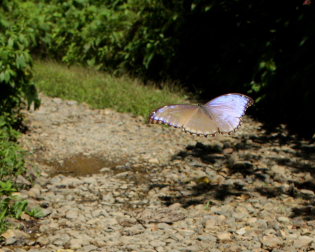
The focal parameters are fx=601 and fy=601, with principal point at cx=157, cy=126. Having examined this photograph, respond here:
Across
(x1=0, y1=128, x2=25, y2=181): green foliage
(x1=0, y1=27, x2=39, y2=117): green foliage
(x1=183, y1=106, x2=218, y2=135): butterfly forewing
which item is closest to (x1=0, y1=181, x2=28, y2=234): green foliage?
(x1=0, y1=128, x2=25, y2=181): green foliage

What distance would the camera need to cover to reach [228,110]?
384 centimetres

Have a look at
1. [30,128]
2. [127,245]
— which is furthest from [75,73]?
[127,245]

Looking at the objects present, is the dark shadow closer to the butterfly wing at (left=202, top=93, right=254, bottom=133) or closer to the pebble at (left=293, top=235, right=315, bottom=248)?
the pebble at (left=293, top=235, right=315, bottom=248)

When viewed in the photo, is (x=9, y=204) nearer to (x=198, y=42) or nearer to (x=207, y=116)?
(x=207, y=116)

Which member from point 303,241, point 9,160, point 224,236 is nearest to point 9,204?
point 9,160

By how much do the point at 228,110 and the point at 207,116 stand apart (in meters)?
0.18

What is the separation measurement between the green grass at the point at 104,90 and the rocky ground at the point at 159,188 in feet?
1.17

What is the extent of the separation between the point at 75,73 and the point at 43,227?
16.5ft

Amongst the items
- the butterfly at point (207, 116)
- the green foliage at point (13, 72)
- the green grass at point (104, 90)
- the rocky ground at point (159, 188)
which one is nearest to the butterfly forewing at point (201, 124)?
the butterfly at point (207, 116)

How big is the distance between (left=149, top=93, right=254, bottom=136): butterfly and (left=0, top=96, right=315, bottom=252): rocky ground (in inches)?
43.2

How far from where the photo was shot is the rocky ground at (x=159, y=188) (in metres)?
4.52

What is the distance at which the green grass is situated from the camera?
798 cm

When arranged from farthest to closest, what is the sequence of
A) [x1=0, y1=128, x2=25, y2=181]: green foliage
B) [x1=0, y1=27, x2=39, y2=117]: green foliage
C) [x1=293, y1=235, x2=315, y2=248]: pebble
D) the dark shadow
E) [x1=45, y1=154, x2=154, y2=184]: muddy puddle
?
[x1=0, y1=27, x2=39, y2=117]: green foliage, [x1=45, y1=154, x2=154, y2=184]: muddy puddle, [x1=0, y1=128, x2=25, y2=181]: green foliage, the dark shadow, [x1=293, y1=235, x2=315, y2=248]: pebble

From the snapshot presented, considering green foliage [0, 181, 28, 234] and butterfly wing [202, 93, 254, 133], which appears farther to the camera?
green foliage [0, 181, 28, 234]
